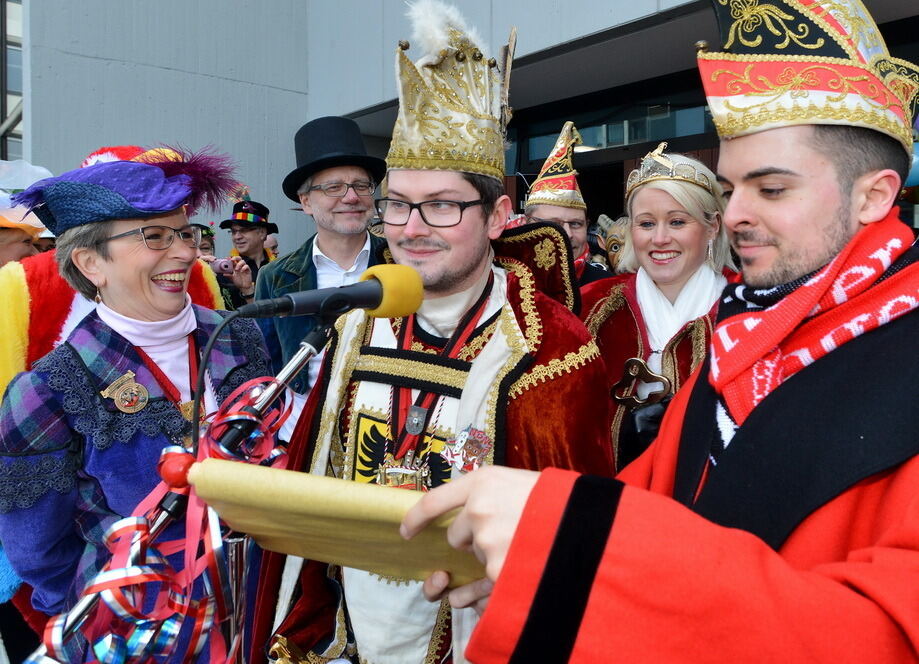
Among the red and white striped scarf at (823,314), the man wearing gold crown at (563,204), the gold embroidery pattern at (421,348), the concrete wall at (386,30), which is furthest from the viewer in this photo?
the concrete wall at (386,30)

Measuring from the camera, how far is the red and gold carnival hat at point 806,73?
137 cm

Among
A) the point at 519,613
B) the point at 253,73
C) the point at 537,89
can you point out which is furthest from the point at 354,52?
the point at 519,613

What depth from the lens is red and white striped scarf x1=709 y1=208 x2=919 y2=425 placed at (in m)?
1.18

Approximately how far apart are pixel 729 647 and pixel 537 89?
8.55 meters

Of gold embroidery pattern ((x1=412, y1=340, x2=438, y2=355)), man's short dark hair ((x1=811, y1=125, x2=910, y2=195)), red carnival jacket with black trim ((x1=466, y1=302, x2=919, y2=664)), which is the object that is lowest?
red carnival jacket with black trim ((x1=466, y1=302, x2=919, y2=664))

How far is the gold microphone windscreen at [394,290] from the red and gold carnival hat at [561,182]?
3783 mm

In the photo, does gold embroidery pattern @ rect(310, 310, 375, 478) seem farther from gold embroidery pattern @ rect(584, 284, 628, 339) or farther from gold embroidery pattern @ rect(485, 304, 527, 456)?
gold embroidery pattern @ rect(584, 284, 628, 339)

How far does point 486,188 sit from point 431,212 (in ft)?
0.74

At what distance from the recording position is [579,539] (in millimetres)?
903

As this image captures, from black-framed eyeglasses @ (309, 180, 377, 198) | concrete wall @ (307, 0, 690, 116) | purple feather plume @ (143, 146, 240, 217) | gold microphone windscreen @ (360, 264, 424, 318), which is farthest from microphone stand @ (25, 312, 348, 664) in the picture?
concrete wall @ (307, 0, 690, 116)

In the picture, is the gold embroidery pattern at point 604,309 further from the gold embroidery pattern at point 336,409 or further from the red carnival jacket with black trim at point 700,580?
the red carnival jacket with black trim at point 700,580

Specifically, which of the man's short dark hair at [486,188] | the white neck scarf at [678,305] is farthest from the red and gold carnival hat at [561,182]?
the man's short dark hair at [486,188]

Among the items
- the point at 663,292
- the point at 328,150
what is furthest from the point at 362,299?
the point at 328,150

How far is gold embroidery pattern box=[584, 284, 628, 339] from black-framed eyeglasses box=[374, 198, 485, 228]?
1450 mm
